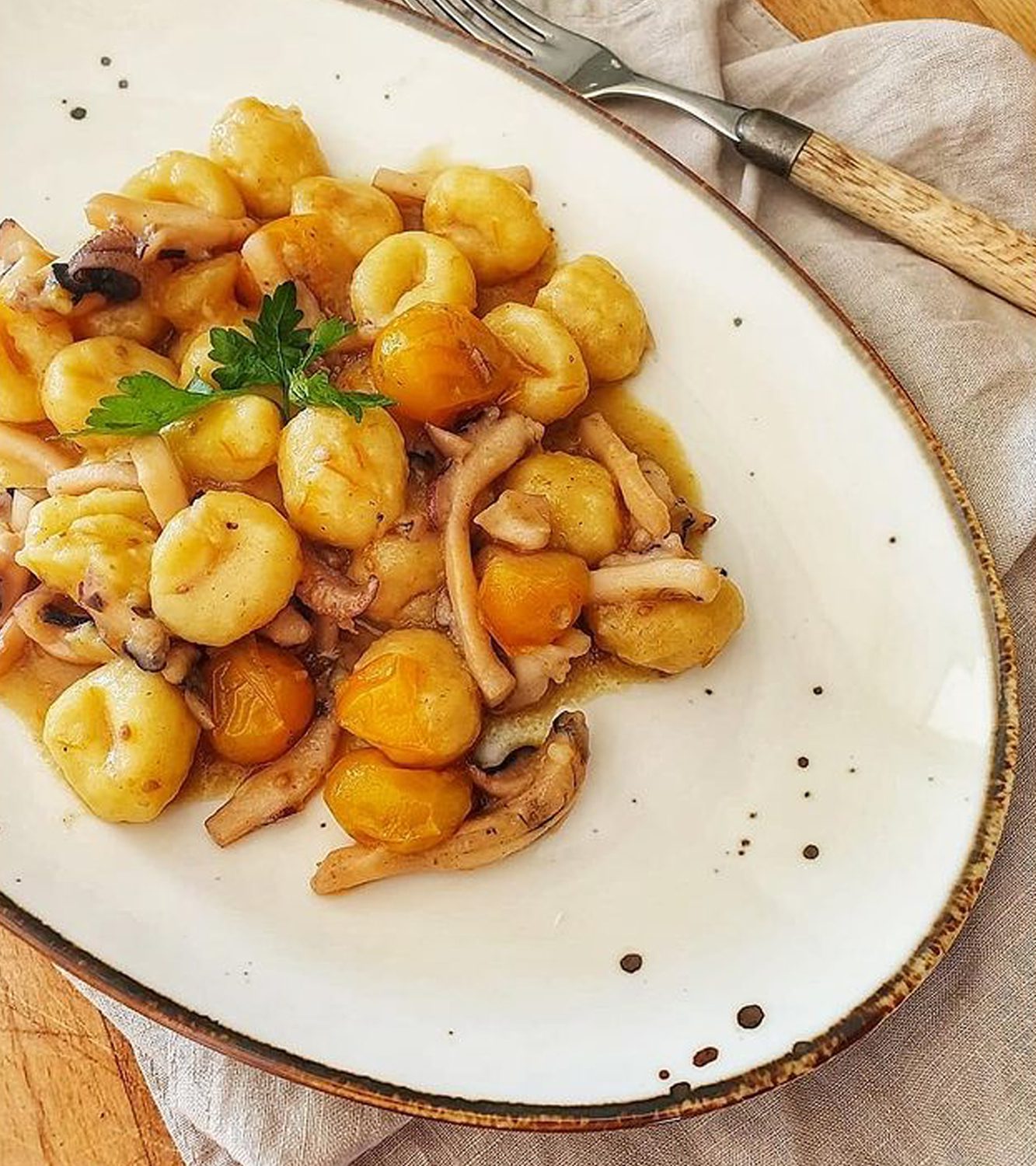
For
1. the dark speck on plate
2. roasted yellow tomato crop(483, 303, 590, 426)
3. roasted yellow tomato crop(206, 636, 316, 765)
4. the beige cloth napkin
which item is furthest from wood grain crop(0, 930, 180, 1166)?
roasted yellow tomato crop(483, 303, 590, 426)

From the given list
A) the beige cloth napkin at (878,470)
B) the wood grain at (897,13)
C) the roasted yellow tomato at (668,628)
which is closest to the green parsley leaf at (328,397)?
the roasted yellow tomato at (668,628)

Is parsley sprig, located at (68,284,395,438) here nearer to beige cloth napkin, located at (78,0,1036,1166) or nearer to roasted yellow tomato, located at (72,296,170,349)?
roasted yellow tomato, located at (72,296,170,349)

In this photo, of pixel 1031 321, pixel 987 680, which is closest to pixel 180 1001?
pixel 987 680

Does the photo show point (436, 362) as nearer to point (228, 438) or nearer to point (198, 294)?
point (228, 438)

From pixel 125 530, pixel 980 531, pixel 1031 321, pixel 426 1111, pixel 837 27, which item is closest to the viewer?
pixel 426 1111

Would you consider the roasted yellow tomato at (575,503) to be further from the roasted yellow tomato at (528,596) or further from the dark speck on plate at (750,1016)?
the dark speck on plate at (750,1016)

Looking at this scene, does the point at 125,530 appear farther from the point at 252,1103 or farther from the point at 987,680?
the point at 987,680

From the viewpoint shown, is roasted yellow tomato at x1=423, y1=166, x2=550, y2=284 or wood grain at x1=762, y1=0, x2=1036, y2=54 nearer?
roasted yellow tomato at x1=423, y1=166, x2=550, y2=284
